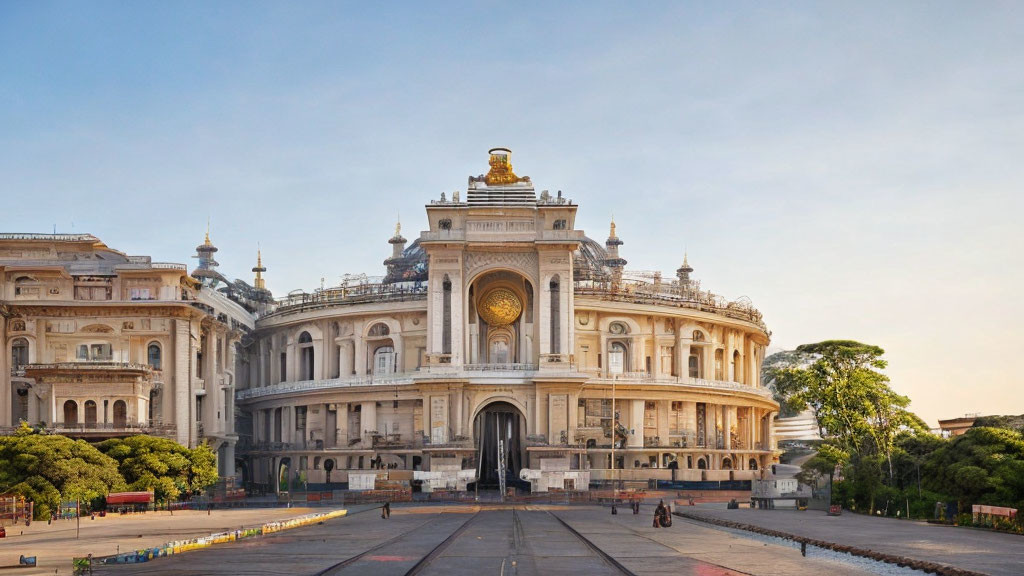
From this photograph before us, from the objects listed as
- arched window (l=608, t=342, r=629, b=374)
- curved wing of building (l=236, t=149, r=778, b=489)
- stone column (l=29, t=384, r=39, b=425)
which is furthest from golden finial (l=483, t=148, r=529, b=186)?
stone column (l=29, t=384, r=39, b=425)

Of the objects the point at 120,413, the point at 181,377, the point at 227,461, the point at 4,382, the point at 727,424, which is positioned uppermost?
the point at 181,377

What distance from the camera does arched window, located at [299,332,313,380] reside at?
110 m

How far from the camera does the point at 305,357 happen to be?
111 meters

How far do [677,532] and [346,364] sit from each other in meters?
58.5

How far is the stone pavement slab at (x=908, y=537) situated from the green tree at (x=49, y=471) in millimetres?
35782

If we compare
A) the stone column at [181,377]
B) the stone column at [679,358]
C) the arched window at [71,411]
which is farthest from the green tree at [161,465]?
the stone column at [679,358]

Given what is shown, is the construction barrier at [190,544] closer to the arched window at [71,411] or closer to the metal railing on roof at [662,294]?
the arched window at [71,411]

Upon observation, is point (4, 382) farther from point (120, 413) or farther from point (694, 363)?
point (694, 363)

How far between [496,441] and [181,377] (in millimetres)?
27430

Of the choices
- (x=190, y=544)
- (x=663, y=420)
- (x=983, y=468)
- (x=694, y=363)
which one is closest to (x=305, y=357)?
(x=663, y=420)

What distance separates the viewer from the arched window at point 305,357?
110 m

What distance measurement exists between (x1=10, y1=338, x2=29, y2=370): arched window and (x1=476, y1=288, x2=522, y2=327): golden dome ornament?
118 feet

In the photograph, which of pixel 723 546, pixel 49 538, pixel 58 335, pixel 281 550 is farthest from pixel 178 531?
pixel 58 335

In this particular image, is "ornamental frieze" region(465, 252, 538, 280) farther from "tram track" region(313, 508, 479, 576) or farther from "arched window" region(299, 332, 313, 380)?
"tram track" region(313, 508, 479, 576)
